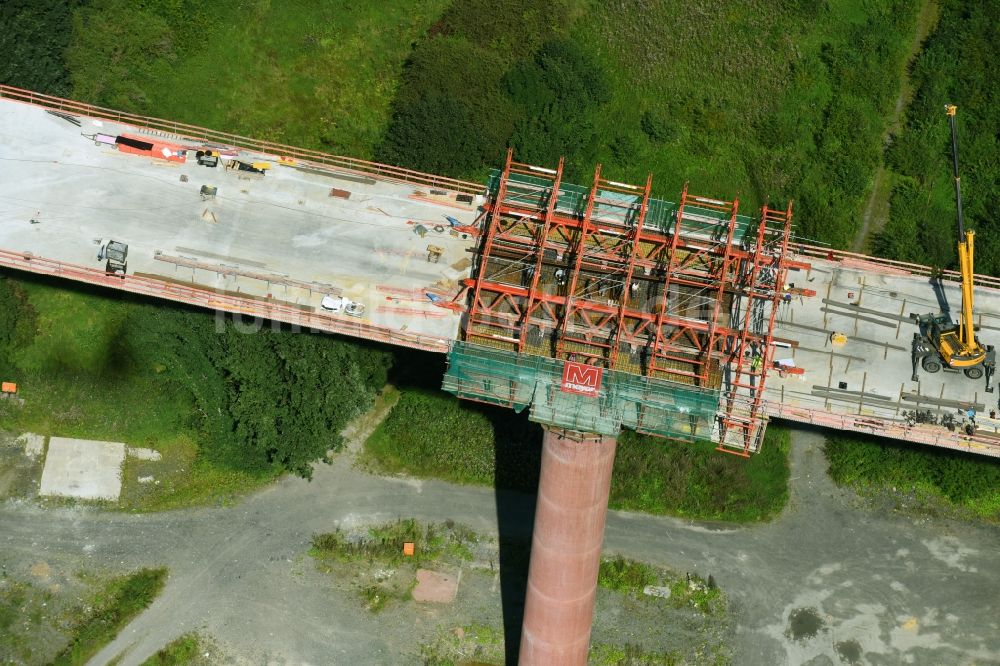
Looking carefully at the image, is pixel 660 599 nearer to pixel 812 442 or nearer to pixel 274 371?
pixel 812 442

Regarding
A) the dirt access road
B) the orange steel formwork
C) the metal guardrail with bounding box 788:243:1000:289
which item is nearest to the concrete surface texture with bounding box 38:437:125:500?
the dirt access road

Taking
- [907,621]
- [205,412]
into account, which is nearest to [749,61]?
[907,621]

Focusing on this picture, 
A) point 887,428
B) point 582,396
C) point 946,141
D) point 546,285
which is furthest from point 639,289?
point 946,141

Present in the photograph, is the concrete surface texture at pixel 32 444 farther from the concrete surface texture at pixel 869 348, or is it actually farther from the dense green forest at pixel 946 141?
the dense green forest at pixel 946 141

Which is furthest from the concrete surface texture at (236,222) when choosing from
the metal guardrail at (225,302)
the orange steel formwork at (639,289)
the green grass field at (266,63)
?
the green grass field at (266,63)

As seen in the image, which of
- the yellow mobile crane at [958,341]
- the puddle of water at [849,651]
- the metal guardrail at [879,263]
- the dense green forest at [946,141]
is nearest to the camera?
the yellow mobile crane at [958,341]

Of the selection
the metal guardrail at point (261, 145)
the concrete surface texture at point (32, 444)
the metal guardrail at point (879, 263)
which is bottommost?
the concrete surface texture at point (32, 444)
